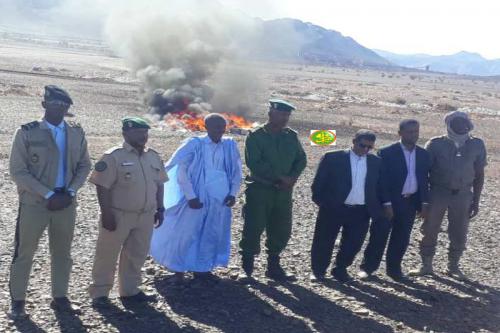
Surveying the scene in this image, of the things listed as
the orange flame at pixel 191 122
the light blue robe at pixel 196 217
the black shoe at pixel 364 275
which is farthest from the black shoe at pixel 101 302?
the orange flame at pixel 191 122

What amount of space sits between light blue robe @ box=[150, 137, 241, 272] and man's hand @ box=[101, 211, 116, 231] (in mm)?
1175

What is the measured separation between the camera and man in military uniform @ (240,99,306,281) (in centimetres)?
739

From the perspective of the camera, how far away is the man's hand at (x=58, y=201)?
226 inches

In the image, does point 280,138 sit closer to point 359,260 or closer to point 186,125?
point 359,260

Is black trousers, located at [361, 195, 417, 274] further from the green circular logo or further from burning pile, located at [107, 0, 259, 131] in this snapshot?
burning pile, located at [107, 0, 259, 131]

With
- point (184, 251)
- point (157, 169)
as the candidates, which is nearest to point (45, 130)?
point (157, 169)

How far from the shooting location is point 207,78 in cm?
3481

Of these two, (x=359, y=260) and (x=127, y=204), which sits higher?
(x=127, y=204)

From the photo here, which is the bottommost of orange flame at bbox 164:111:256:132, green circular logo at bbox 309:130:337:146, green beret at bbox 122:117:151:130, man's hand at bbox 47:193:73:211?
orange flame at bbox 164:111:256:132

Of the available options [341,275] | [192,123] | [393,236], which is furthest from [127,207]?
[192,123]

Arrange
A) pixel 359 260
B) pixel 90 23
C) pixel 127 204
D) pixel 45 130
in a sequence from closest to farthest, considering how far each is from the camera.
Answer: pixel 45 130 → pixel 127 204 → pixel 359 260 → pixel 90 23

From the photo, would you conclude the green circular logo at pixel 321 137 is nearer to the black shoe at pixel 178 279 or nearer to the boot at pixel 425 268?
the boot at pixel 425 268

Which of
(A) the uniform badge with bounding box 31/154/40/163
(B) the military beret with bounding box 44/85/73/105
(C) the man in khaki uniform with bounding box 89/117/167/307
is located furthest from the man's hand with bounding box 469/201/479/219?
(A) the uniform badge with bounding box 31/154/40/163

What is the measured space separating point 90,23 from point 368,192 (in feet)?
661
